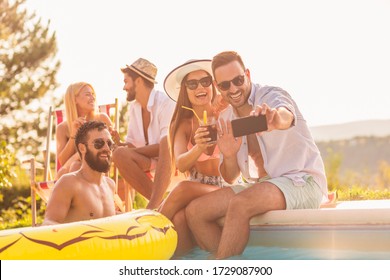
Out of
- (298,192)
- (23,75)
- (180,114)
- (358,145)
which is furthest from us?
(23,75)

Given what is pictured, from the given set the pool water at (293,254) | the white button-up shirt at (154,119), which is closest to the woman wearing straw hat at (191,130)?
the pool water at (293,254)

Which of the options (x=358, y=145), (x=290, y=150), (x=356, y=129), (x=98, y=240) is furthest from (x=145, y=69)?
(x=358, y=145)

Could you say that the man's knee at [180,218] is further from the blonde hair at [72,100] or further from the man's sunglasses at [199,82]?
the blonde hair at [72,100]

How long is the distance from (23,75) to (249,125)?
921 centimetres

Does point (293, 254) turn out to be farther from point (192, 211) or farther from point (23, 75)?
point (23, 75)

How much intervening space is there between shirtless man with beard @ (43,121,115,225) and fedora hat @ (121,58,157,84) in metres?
1.58

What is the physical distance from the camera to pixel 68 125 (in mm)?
4910

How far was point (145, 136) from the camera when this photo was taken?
5.02 meters

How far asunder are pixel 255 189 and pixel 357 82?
9.39ft

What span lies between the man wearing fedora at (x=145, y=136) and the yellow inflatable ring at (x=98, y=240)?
1.08m

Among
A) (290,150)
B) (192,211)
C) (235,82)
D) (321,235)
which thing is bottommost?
(321,235)
